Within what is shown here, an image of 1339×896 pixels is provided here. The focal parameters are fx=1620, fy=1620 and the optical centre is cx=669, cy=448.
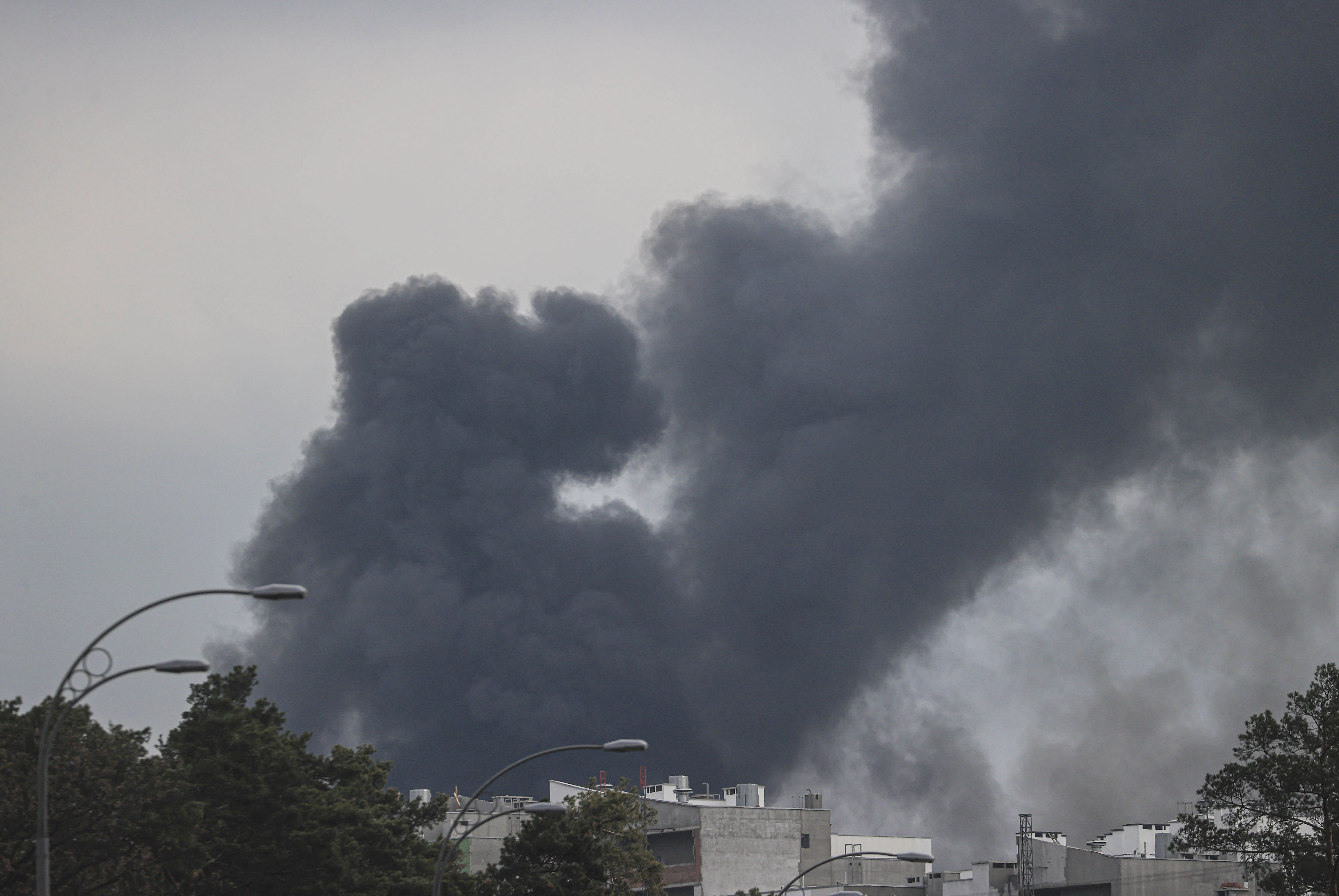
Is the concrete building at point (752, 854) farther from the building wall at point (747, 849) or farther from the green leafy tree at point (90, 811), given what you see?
the green leafy tree at point (90, 811)

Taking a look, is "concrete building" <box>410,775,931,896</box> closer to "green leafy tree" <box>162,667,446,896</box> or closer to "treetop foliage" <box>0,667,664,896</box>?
"treetop foliage" <box>0,667,664,896</box>

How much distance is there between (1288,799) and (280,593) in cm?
3856

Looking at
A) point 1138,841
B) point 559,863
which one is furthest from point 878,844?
point 559,863

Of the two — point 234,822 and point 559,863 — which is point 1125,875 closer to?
point 559,863

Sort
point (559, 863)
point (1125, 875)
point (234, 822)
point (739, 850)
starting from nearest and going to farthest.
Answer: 1. point (234, 822)
2. point (559, 863)
3. point (1125, 875)
4. point (739, 850)

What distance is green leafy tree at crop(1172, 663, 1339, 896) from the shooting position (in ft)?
168

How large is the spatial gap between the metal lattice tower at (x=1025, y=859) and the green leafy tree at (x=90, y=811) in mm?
62627

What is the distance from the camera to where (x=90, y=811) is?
35.8m

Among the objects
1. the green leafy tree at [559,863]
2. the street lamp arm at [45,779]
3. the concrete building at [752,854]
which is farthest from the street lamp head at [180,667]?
the concrete building at [752,854]

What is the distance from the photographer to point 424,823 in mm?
65062

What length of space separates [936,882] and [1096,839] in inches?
1096

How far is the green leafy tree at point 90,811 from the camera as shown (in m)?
35.3

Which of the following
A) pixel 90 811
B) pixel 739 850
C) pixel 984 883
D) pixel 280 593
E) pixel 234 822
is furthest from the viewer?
pixel 739 850

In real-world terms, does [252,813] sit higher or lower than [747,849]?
higher
